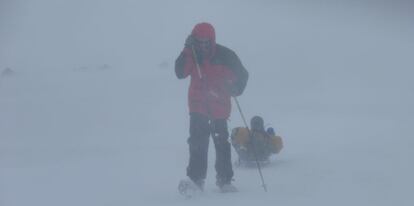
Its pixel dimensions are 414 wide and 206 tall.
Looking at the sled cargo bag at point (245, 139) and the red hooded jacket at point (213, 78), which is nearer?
the red hooded jacket at point (213, 78)

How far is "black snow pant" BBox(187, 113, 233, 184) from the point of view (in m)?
7.58

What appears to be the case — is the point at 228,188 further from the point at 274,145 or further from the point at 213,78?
the point at 274,145

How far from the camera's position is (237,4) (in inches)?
2552

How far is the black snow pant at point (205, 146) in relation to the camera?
758 cm

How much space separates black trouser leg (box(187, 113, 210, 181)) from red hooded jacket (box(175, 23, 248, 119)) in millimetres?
104

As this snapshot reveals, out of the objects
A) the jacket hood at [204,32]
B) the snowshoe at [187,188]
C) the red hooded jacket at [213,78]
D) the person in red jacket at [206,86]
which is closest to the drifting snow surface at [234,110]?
the snowshoe at [187,188]

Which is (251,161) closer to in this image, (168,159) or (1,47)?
(168,159)

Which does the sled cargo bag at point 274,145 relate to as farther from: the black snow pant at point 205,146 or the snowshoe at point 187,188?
the snowshoe at point 187,188

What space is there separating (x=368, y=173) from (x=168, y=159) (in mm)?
3375

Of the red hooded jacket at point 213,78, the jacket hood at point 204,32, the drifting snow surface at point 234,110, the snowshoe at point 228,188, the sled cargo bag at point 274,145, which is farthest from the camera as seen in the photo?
the sled cargo bag at point 274,145

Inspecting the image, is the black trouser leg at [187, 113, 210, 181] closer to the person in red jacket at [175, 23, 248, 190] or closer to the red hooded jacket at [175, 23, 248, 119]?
the person in red jacket at [175, 23, 248, 190]

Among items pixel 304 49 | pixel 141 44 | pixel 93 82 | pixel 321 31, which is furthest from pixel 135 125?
pixel 141 44

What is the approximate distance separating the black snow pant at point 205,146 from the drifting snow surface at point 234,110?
272mm

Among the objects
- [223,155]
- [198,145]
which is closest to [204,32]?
[198,145]
